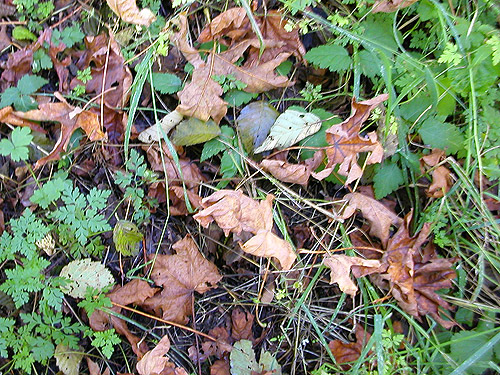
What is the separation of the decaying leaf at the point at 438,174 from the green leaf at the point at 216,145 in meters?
1.01

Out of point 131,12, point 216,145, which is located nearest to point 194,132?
point 216,145

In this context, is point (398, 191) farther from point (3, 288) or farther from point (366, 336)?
point (3, 288)

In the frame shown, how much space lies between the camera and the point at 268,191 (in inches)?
84.0

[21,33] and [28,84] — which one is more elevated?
[21,33]

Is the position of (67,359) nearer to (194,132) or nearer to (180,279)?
(180,279)

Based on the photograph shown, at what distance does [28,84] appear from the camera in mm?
2131

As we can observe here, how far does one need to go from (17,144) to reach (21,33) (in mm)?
679

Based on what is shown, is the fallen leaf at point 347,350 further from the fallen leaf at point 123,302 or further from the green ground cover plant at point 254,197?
the fallen leaf at point 123,302

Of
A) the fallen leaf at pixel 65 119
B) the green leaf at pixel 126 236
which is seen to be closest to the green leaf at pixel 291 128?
the green leaf at pixel 126 236

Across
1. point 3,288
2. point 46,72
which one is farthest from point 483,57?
point 3,288

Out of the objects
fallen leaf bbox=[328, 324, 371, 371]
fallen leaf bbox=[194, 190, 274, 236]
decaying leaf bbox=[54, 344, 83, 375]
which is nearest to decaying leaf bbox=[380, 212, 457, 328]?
fallen leaf bbox=[328, 324, 371, 371]

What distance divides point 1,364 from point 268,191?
1.63 metres

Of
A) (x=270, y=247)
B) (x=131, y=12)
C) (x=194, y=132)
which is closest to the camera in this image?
(x=270, y=247)

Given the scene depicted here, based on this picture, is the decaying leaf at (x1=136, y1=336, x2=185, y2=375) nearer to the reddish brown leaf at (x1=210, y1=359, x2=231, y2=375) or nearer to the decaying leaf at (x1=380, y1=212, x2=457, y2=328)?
the reddish brown leaf at (x1=210, y1=359, x2=231, y2=375)
